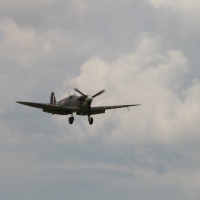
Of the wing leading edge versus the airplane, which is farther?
the wing leading edge

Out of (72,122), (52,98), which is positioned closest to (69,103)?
(72,122)

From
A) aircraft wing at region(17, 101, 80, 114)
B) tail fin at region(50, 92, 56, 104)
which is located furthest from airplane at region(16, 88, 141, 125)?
tail fin at region(50, 92, 56, 104)

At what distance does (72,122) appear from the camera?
6462 cm

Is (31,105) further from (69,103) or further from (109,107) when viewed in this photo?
(109,107)

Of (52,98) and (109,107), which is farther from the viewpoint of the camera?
(52,98)

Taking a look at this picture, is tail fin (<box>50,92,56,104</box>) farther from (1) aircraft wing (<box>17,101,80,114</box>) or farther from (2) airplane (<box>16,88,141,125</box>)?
(1) aircraft wing (<box>17,101,80,114</box>)

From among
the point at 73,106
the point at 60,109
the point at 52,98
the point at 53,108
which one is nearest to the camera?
the point at 73,106

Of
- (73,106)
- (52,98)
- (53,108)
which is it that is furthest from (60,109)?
(52,98)

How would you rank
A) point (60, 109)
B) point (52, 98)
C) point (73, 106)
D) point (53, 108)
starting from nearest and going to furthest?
point (73, 106) < point (53, 108) < point (60, 109) < point (52, 98)

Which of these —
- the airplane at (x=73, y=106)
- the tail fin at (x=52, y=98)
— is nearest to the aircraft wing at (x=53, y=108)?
the airplane at (x=73, y=106)

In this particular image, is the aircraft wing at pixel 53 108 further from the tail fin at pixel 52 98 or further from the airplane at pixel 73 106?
the tail fin at pixel 52 98

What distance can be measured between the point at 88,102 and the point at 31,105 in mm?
7315

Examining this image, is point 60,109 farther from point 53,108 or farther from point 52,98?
point 52,98

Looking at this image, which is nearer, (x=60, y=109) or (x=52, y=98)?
(x=60, y=109)
